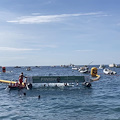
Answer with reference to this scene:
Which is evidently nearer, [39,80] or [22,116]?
[22,116]

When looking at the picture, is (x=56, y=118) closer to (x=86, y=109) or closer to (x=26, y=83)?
(x=86, y=109)

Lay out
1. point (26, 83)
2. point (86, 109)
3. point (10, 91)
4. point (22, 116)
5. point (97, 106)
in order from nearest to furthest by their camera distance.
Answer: point (22, 116)
point (86, 109)
point (97, 106)
point (10, 91)
point (26, 83)

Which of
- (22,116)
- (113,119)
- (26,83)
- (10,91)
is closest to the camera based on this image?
(113,119)

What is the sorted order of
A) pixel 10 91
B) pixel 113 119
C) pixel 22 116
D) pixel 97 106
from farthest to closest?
pixel 10 91
pixel 97 106
pixel 22 116
pixel 113 119

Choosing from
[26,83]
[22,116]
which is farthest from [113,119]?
[26,83]

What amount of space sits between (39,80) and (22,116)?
1989 cm


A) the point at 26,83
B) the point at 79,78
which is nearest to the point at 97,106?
the point at 79,78

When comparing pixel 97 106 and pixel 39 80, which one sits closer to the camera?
pixel 97 106

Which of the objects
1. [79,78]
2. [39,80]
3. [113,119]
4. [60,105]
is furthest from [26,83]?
[113,119]

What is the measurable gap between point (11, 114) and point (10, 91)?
53.4 ft

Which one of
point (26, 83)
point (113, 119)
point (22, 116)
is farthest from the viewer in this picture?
point (26, 83)

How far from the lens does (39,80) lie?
124ft

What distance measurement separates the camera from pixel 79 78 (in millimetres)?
37906

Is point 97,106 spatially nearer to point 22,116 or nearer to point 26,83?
point 22,116
